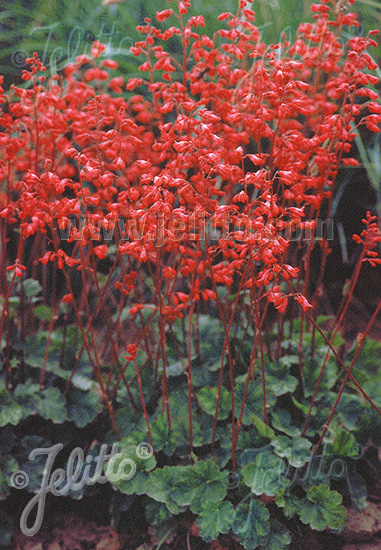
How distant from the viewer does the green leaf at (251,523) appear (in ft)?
4.88

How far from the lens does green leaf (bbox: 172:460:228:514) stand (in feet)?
5.00

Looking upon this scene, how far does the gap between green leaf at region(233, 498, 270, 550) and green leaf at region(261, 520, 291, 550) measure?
1.2 inches

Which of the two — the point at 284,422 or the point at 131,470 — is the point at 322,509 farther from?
the point at 131,470

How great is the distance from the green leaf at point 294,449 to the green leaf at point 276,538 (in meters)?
0.20

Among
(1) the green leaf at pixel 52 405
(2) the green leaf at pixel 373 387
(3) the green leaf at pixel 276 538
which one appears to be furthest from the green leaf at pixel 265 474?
(1) the green leaf at pixel 52 405

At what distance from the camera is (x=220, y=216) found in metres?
1.20

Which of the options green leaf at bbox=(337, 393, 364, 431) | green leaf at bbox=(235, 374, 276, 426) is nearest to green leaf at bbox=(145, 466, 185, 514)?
green leaf at bbox=(235, 374, 276, 426)

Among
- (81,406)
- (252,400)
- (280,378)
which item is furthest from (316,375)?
(81,406)

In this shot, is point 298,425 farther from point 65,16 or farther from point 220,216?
point 65,16

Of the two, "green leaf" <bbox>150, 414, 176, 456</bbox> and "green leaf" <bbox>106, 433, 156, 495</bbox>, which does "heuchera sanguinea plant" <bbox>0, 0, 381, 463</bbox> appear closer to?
"green leaf" <bbox>150, 414, 176, 456</bbox>

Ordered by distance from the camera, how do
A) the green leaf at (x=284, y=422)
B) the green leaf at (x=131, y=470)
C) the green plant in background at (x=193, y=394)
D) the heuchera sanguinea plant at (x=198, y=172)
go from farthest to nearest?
1. the green leaf at (x=284, y=422)
2. the green leaf at (x=131, y=470)
3. the green plant in background at (x=193, y=394)
4. the heuchera sanguinea plant at (x=198, y=172)

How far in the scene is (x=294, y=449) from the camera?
163 cm

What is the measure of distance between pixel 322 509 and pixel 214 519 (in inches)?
14.4

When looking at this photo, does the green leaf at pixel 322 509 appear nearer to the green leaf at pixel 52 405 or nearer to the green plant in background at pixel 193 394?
the green plant in background at pixel 193 394
